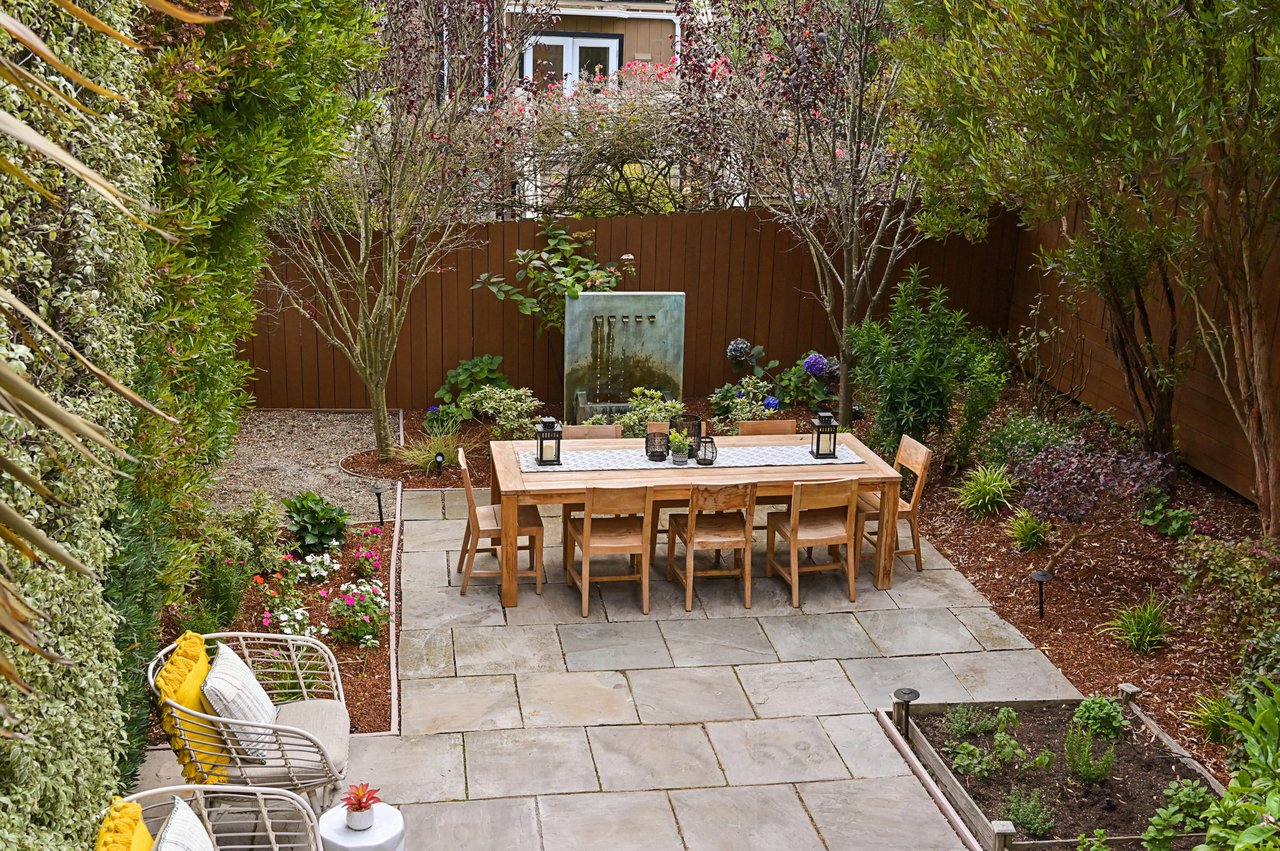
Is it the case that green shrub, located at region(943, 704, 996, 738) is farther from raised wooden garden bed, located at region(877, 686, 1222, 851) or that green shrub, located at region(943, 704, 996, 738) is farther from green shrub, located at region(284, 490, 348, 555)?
green shrub, located at region(284, 490, 348, 555)

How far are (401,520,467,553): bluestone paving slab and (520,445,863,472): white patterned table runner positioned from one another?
2.86 feet

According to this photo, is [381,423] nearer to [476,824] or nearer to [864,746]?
[476,824]

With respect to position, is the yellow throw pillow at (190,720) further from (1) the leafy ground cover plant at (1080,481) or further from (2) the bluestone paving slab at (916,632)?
(1) the leafy ground cover plant at (1080,481)

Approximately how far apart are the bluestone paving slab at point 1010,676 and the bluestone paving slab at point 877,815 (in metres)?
1.02

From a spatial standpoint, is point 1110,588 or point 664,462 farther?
point 664,462

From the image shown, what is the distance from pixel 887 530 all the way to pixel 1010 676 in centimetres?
126

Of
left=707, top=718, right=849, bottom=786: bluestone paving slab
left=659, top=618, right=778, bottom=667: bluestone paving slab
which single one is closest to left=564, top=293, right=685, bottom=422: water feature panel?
left=659, top=618, right=778, bottom=667: bluestone paving slab

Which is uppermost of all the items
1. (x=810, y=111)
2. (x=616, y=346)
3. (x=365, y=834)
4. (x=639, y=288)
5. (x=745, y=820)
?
(x=810, y=111)

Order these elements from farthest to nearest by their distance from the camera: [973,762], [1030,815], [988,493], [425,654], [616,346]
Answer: [616,346] → [988,493] → [425,654] → [973,762] → [1030,815]

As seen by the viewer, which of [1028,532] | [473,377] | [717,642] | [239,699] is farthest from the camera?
[473,377]

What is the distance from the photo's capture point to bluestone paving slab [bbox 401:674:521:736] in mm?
5520

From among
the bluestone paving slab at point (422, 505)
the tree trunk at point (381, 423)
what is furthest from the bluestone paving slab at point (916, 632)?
the tree trunk at point (381, 423)

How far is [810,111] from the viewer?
29.2ft

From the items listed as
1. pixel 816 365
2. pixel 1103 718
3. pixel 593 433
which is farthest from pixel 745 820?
pixel 816 365
